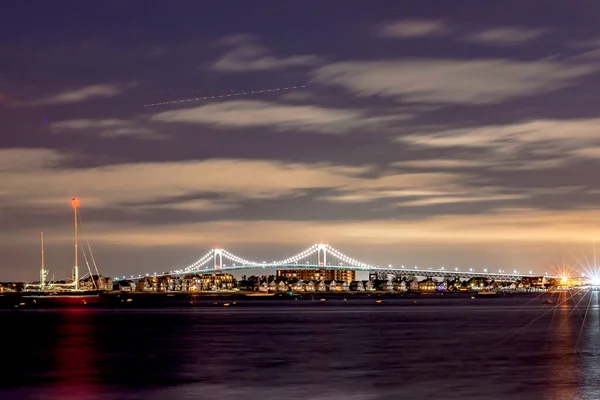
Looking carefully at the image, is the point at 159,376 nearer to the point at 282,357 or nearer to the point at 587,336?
the point at 282,357

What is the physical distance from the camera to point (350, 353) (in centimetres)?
4753

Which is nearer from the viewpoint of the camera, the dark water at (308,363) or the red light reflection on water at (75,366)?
the dark water at (308,363)

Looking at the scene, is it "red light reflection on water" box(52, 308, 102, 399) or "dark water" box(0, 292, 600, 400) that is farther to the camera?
"red light reflection on water" box(52, 308, 102, 399)

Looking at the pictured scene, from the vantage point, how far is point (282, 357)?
45406 millimetres

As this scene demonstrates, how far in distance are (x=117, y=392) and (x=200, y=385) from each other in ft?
10.3

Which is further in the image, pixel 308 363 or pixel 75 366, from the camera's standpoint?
pixel 75 366

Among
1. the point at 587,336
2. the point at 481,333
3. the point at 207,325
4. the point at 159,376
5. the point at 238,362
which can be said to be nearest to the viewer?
the point at 159,376

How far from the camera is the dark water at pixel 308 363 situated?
32688 millimetres

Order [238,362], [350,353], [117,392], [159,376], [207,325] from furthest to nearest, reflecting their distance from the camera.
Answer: [207,325]
[350,353]
[238,362]
[159,376]
[117,392]

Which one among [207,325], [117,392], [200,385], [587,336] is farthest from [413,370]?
[207,325]

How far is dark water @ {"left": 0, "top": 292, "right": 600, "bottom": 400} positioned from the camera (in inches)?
1287

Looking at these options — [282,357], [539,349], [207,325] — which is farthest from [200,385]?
[207,325]

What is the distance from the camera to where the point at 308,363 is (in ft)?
139

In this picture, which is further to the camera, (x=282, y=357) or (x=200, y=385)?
(x=282, y=357)
